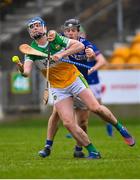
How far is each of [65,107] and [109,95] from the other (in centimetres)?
1437

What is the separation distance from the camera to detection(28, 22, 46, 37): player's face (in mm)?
12797

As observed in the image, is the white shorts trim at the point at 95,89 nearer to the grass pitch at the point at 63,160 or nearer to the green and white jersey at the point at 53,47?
the grass pitch at the point at 63,160

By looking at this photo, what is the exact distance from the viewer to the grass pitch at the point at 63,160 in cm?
1081

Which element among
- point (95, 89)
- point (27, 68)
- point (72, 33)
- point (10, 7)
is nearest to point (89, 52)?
point (72, 33)

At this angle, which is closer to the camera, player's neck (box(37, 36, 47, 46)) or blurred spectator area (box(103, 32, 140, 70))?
player's neck (box(37, 36, 47, 46))

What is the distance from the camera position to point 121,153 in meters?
14.3

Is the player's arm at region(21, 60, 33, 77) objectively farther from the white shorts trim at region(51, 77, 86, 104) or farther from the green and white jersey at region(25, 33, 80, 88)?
the white shorts trim at region(51, 77, 86, 104)

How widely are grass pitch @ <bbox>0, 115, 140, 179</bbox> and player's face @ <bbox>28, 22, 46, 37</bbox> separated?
2.00 meters

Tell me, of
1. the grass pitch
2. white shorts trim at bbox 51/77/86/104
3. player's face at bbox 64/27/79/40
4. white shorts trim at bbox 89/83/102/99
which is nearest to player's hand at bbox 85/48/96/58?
player's face at bbox 64/27/79/40

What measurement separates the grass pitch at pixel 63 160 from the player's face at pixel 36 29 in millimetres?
1998

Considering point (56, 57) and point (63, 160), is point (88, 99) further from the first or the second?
point (63, 160)

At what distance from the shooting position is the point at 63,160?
42.4 feet

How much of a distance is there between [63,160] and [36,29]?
6.85 feet

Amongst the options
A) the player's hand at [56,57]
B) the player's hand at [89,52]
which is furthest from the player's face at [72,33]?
the player's hand at [56,57]
